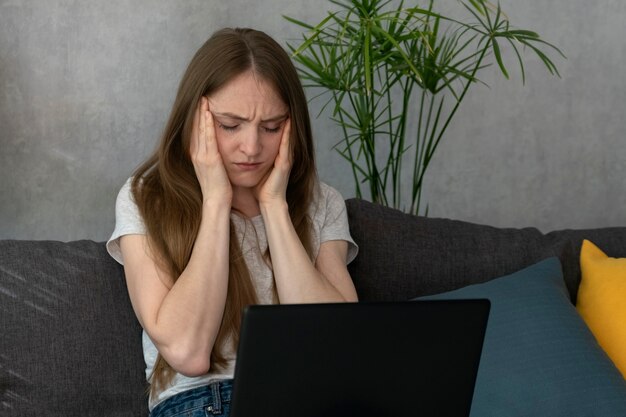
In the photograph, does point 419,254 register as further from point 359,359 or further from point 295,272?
point 359,359

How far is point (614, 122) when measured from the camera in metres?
3.45

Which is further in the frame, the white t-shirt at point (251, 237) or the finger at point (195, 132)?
the finger at point (195, 132)

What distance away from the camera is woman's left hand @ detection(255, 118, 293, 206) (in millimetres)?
2154

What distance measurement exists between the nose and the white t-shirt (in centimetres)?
19

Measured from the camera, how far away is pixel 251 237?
7.20 feet

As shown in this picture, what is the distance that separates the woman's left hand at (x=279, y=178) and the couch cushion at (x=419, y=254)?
0.28 metres

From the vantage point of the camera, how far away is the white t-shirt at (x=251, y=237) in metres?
2.00

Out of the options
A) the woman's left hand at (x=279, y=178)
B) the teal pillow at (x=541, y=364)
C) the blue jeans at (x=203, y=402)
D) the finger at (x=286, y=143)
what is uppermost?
the finger at (x=286, y=143)

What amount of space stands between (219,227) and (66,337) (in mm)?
407

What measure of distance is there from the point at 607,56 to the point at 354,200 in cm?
Result: 143

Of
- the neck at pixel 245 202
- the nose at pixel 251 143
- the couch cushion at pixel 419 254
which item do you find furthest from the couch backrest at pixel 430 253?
the nose at pixel 251 143

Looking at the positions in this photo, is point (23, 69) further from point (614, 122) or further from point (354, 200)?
point (614, 122)

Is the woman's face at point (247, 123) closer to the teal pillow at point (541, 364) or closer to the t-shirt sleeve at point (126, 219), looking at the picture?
the t-shirt sleeve at point (126, 219)

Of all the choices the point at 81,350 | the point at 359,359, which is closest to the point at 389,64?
the point at 81,350
